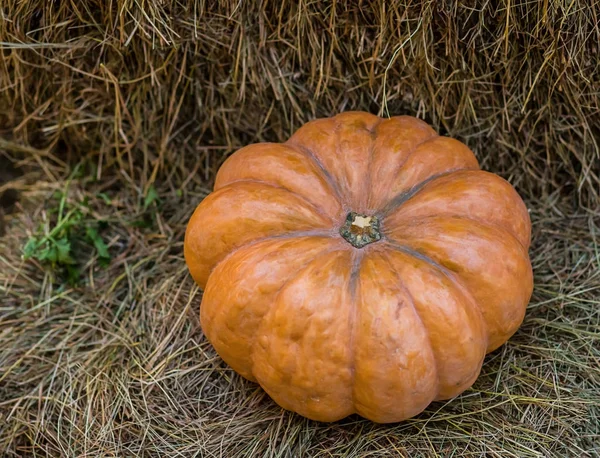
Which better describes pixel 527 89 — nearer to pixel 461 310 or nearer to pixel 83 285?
pixel 461 310

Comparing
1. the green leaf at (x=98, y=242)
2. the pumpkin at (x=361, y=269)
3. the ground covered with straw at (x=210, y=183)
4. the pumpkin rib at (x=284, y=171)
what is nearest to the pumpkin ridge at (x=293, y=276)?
the pumpkin at (x=361, y=269)

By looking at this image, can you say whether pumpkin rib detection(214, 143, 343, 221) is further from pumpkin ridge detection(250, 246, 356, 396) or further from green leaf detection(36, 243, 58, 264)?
green leaf detection(36, 243, 58, 264)

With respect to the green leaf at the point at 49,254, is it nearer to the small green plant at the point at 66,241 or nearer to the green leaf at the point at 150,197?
the small green plant at the point at 66,241

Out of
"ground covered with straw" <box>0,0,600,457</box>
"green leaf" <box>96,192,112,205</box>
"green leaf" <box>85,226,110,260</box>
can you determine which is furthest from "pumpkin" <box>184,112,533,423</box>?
"green leaf" <box>96,192,112,205</box>

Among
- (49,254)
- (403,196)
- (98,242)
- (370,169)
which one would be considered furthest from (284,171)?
(49,254)

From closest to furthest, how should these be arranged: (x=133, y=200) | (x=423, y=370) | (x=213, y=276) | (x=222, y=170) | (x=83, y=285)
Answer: (x=423, y=370), (x=213, y=276), (x=222, y=170), (x=83, y=285), (x=133, y=200)

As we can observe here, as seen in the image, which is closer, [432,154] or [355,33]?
[432,154]

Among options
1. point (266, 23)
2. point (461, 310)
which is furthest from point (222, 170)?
point (461, 310)
